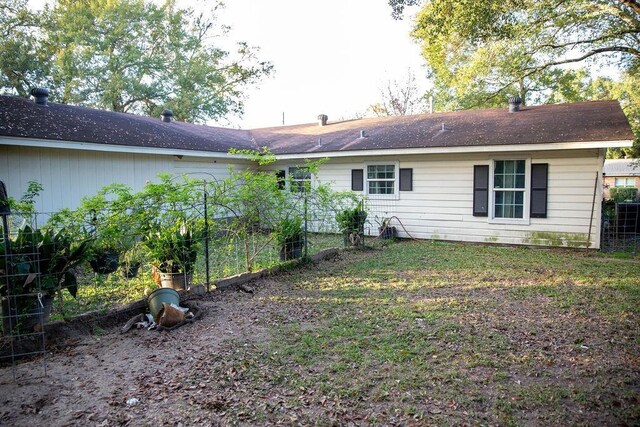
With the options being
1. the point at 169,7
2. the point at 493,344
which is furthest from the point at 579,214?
the point at 169,7

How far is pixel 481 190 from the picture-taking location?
10.9m

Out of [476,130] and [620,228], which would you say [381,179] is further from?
[620,228]

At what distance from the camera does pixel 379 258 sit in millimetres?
9195

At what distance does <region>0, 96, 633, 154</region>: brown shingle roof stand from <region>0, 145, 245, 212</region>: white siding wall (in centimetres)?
43

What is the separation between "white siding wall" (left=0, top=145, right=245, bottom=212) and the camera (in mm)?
8328

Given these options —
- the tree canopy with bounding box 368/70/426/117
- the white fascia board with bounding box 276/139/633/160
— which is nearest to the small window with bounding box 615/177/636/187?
the tree canopy with bounding box 368/70/426/117

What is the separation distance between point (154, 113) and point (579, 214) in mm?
21608

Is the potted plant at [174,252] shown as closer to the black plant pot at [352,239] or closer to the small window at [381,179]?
the black plant pot at [352,239]

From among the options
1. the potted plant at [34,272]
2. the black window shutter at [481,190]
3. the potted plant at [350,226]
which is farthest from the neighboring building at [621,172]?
the potted plant at [34,272]

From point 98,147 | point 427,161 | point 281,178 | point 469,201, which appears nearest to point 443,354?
point 281,178

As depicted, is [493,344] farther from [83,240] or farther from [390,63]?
[390,63]

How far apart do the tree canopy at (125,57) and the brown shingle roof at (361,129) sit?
32.8 ft

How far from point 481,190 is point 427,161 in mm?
1656

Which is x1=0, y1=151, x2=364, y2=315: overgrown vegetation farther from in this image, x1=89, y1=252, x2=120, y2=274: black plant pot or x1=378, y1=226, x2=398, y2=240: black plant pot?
x1=378, y1=226, x2=398, y2=240: black plant pot
